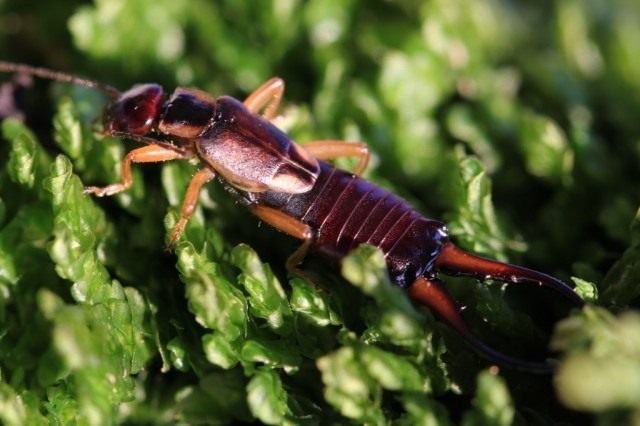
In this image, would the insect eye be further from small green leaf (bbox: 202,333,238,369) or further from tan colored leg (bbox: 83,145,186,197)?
small green leaf (bbox: 202,333,238,369)

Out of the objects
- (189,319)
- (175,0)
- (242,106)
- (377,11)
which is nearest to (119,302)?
(189,319)

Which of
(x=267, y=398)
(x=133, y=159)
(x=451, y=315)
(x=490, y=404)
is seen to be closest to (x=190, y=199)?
(x=133, y=159)

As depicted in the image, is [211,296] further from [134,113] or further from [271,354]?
[134,113]

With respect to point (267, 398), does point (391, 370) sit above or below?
above

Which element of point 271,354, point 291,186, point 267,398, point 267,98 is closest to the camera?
point 267,398

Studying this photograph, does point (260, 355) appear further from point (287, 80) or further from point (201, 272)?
point (287, 80)

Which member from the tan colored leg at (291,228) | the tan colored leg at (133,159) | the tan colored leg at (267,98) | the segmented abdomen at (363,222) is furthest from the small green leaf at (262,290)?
the tan colored leg at (267,98)

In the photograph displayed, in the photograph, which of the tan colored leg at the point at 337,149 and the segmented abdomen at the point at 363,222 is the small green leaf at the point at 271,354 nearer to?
the segmented abdomen at the point at 363,222

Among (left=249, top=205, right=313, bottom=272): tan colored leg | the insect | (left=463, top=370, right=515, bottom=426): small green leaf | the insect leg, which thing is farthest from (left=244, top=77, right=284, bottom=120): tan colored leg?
(left=463, top=370, right=515, bottom=426): small green leaf
